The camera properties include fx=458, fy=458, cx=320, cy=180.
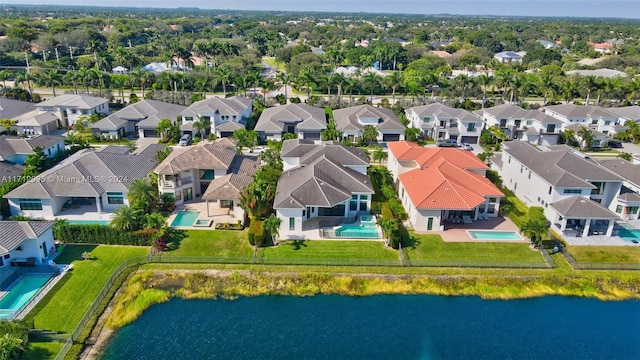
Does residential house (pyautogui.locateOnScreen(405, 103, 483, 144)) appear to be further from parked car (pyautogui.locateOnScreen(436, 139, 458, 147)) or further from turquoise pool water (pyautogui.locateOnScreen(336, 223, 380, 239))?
turquoise pool water (pyautogui.locateOnScreen(336, 223, 380, 239))

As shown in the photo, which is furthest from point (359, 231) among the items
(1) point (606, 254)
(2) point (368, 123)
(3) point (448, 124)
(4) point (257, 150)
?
(3) point (448, 124)

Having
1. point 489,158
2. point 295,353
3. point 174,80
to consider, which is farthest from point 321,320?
point 174,80

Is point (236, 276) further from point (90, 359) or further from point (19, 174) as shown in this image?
point (19, 174)

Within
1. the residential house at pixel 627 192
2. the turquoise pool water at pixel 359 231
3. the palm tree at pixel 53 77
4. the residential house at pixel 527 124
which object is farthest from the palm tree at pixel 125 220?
the palm tree at pixel 53 77

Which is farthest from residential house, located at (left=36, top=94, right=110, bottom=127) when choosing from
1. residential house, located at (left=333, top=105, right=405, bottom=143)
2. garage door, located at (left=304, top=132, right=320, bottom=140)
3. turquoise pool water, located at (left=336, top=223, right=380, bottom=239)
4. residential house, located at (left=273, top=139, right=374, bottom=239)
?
turquoise pool water, located at (left=336, top=223, right=380, bottom=239)

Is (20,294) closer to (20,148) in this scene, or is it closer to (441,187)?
(20,148)

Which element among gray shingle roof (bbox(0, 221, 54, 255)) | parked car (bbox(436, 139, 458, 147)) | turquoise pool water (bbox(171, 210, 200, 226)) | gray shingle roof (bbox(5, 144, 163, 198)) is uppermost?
gray shingle roof (bbox(5, 144, 163, 198))
